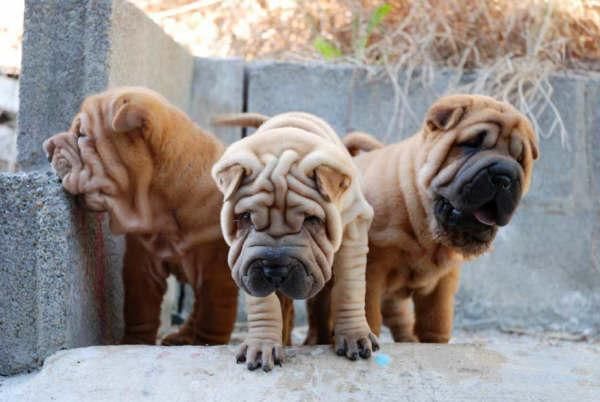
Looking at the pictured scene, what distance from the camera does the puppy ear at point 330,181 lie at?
8.91 ft

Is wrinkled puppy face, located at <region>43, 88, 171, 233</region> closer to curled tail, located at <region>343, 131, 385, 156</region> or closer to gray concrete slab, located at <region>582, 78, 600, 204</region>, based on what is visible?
curled tail, located at <region>343, 131, 385, 156</region>

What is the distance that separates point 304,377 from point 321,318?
1.02m

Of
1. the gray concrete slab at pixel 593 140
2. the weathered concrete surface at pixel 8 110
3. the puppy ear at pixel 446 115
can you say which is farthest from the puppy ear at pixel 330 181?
the weathered concrete surface at pixel 8 110

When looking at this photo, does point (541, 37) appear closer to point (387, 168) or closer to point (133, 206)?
point (387, 168)

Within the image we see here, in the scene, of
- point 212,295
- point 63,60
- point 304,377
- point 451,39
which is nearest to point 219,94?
point 63,60

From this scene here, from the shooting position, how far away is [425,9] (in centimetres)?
565

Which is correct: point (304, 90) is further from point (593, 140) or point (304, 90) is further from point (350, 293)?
point (350, 293)

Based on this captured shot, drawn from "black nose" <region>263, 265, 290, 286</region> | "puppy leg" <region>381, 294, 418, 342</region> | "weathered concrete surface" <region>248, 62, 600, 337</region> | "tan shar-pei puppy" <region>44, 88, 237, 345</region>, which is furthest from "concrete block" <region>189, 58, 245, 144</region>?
"black nose" <region>263, 265, 290, 286</region>

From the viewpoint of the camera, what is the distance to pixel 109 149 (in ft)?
11.1

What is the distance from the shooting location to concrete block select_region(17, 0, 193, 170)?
371 cm

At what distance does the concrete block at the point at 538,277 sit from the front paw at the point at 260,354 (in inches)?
94.7

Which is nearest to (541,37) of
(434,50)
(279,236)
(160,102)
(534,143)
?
(434,50)

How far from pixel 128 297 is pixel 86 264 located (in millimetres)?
398

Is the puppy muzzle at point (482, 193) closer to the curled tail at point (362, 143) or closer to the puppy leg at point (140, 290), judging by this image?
the curled tail at point (362, 143)
